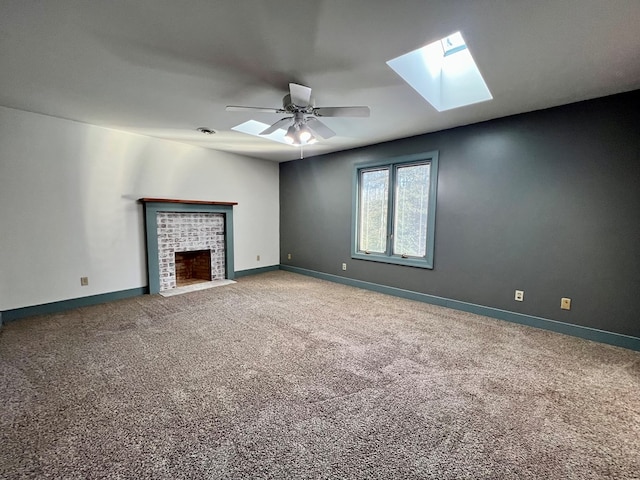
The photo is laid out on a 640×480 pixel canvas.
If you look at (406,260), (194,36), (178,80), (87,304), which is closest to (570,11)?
(194,36)

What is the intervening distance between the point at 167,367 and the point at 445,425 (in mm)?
2078

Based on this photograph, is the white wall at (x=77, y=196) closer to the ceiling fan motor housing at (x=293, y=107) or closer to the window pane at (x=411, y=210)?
the ceiling fan motor housing at (x=293, y=107)

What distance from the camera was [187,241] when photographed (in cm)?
468

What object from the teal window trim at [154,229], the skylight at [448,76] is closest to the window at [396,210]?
the skylight at [448,76]

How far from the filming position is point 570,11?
60.9 inches

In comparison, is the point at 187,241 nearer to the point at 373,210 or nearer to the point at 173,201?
the point at 173,201

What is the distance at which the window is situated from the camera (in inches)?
155

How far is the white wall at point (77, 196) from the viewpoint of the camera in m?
3.11

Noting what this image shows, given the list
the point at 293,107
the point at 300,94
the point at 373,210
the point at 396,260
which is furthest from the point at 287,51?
the point at 396,260

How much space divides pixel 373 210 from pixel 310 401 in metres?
3.34

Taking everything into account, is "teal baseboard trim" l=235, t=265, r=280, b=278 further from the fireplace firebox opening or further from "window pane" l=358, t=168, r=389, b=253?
"window pane" l=358, t=168, r=389, b=253

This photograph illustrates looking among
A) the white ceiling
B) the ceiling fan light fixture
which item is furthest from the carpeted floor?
the white ceiling

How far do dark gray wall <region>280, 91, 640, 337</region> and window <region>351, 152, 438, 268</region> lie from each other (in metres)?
0.14

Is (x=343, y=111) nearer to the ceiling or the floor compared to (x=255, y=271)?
nearer to the ceiling
